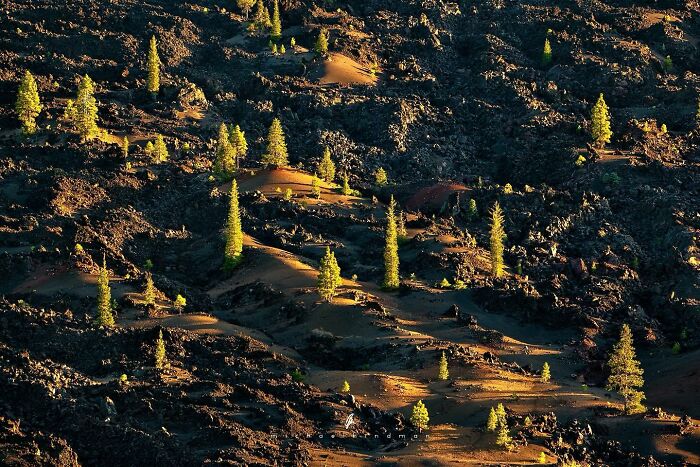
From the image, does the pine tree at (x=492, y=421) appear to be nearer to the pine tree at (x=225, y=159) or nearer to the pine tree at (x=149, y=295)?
the pine tree at (x=149, y=295)

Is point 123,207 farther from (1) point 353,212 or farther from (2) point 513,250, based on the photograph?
(2) point 513,250

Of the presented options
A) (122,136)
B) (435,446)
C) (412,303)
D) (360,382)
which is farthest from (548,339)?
(122,136)

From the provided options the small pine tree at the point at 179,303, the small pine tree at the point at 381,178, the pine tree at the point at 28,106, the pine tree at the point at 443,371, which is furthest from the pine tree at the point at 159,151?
the pine tree at the point at 443,371

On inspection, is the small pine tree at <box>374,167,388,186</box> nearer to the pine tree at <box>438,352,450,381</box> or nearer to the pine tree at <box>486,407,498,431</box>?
the pine tree at <box>438,352,450,381</box>

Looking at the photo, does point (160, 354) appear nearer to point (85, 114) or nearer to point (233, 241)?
point (233, 241)

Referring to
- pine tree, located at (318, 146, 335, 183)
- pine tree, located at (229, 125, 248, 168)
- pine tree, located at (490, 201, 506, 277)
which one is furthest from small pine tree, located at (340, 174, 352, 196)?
pine tree, located at (490, 201, 506, 277)

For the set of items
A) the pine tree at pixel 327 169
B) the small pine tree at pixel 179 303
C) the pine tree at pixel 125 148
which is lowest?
the small pine tree at pixel 179 303
